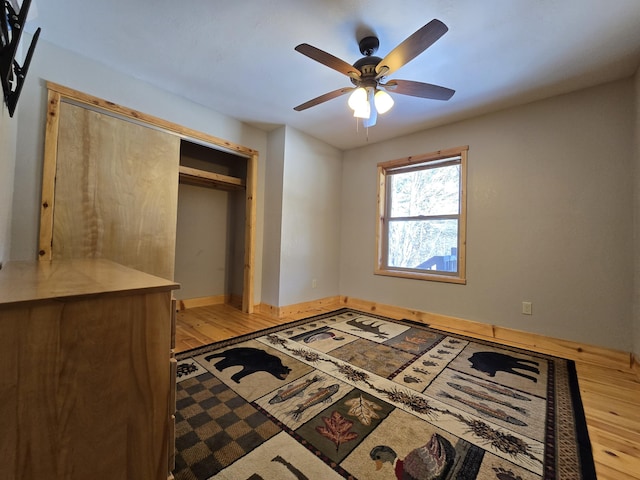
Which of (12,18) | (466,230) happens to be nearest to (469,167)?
(466,230)

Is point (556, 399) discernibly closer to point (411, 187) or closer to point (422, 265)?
point (422, 265)

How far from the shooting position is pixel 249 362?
2014mm

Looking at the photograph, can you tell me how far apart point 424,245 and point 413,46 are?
A: 7.87 ft

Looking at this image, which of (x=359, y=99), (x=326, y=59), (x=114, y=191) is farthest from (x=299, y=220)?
(x=326, y=59)

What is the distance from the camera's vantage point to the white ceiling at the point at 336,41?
1642mm

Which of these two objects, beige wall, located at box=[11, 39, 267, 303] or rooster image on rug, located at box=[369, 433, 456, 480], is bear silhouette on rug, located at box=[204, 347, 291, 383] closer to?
rooster image on rug, located at box=[369, 433, 456, 480]

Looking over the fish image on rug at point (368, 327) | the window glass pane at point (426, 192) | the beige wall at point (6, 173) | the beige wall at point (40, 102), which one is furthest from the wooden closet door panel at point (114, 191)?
the window glass pane at point (426, 192)

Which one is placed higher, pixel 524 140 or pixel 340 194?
pixel 524 140

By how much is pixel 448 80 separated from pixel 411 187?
4.68 ft

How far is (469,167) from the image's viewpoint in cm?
299

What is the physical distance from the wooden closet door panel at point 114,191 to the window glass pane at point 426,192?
278cm

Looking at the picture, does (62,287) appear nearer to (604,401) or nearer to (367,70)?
(367,70)

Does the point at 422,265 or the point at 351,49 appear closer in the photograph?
the point at 351,49

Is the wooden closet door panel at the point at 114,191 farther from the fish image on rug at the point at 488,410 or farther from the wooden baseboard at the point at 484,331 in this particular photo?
the fish image on rug at the point at 488,410
